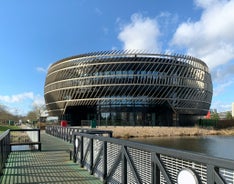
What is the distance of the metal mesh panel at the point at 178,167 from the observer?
4.21 metres

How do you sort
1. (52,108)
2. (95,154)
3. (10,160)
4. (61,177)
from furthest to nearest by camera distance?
(52,108) → (10,160) → (95,154) → (61,177)

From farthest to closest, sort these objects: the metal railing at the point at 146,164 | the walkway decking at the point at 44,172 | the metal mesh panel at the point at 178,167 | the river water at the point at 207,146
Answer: the river water at the point at 207,146
the walkway decking at the point at 44,172
the metal mesh panel at the point at 178,167
the metal railing at the point at 146,164

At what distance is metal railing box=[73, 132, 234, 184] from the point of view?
3.92 meters

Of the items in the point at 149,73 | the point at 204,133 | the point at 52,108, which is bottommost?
the point at 204,133

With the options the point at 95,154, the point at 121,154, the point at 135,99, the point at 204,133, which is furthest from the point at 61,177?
the point at 135,99

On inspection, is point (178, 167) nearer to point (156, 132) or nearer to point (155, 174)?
point (155, 174)

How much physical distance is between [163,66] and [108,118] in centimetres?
1589

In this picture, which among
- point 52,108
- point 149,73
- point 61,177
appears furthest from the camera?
point 52,108

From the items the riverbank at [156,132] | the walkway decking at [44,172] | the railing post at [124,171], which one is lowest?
the riverbank at [156,132]

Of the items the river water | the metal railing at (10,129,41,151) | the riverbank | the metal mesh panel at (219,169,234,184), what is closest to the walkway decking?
the metal railing at (10,129,41,151)

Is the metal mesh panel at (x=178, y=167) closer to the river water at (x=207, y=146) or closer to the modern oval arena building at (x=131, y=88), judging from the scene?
the river water at (x=207, y=146)

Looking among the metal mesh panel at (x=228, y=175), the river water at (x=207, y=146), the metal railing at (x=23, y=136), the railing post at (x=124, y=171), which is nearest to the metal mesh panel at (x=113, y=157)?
the railing post at (x=124, y=171)

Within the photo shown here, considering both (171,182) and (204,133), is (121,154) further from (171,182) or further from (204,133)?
(204,133)

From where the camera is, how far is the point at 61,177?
9492 millimetres
